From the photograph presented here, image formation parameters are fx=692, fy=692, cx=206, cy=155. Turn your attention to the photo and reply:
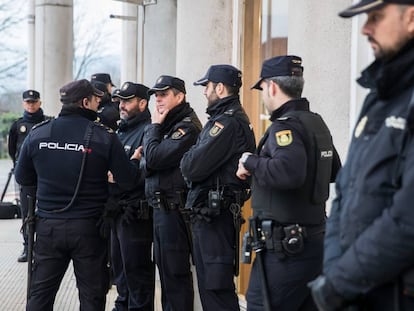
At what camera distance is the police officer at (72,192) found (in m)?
4.89

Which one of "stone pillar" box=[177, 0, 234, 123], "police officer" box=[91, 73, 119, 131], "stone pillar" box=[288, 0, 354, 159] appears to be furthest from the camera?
"police officer" box=[91, 73, 119, 131]

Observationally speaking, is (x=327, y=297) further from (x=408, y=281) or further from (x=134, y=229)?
(x=134, y=229)

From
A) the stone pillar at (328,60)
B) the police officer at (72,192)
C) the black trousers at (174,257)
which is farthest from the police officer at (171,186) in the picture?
the stone pillar at (328,60)

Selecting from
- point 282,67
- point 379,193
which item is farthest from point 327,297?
point 282,67

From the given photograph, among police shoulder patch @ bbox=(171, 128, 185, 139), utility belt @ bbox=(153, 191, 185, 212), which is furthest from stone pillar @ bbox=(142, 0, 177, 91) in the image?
utility belt @ bbox=(153, 191, 185, 212)

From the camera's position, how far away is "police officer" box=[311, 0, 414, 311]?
7.11 ft

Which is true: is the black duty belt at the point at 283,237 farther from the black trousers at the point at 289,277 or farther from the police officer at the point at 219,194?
the police officer at the point at 219,194

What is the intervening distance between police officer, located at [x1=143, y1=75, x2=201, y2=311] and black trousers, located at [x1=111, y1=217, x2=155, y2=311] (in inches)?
12.0

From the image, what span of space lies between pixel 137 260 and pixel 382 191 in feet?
12.3

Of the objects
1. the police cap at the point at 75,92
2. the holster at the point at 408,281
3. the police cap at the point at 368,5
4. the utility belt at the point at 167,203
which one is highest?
the police cap at the point at 368,5

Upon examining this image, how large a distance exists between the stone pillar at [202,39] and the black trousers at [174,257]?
1.45m

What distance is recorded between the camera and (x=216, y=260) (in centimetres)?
479

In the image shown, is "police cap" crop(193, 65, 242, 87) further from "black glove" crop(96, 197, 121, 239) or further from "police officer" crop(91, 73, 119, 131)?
"police officer" crop(91, 73, 119, 131)

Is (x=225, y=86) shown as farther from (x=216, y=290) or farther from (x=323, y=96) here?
(x=216, y=290)
